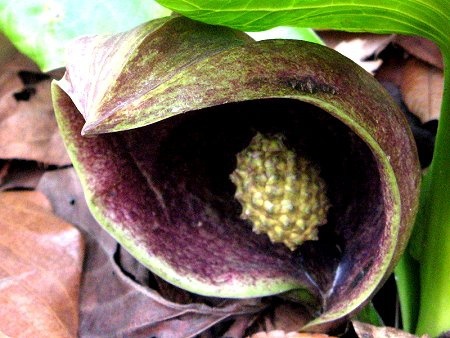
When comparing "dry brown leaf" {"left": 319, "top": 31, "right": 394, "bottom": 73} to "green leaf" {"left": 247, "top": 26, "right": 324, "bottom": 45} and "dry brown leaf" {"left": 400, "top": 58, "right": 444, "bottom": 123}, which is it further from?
"green leaf" {"left": 247, "top": 26, "right": 324, "bottom": 45}

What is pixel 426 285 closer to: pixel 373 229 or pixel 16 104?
pixel 373 229

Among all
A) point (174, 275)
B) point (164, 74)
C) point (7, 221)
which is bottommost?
point (7, 221)

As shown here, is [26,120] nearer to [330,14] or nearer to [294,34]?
[294,34]

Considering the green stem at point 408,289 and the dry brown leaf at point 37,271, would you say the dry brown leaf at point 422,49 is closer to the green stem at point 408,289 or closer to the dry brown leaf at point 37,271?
the green stem at point 408,289

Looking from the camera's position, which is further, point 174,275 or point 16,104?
point 16,104

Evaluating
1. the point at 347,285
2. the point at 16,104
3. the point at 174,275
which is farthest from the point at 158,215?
the point at 16,104

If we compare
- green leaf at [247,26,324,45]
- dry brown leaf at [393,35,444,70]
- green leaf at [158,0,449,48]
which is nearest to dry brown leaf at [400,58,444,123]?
dry brown leaf at [393,35,444,70]

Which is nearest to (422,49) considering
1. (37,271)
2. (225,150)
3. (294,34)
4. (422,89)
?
(422,89)
